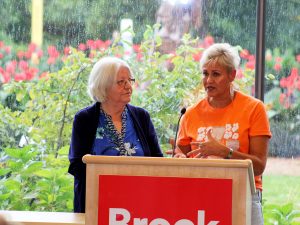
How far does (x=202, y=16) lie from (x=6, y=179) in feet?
5.42

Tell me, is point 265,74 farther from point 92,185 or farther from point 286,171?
point 92,185

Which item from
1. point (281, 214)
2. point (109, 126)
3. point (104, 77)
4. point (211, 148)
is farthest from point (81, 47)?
point (211, 148)

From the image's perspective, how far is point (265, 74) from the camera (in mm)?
5012

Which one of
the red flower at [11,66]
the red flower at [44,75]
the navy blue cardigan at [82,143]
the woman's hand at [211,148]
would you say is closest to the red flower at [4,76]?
the red flower at [11,66]

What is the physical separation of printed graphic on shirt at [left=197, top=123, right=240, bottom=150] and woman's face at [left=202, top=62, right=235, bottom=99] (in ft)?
0.56

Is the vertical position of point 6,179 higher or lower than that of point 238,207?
lower

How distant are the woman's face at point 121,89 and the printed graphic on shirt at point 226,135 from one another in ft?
1.57

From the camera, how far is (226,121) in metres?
3.61

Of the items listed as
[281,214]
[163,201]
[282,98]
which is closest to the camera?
[163,201]

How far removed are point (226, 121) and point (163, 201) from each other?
1.02 meters

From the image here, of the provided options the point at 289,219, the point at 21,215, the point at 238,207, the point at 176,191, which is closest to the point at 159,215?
the point at 176,191

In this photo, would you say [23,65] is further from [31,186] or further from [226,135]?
[226,135]

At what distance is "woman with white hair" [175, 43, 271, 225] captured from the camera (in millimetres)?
3549

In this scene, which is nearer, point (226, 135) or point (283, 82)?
point (226, 135)
